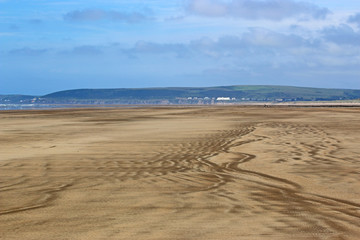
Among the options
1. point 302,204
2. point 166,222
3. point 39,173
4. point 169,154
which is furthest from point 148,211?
point 169,154

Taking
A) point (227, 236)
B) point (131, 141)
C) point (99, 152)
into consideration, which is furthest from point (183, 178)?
point (131, 141)

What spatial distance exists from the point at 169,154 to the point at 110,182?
3673 mm

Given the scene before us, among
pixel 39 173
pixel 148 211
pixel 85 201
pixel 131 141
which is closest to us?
pixel 148 211

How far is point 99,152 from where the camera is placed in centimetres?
1195

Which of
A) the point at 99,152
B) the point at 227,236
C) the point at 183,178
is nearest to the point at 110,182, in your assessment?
the point at 183,178

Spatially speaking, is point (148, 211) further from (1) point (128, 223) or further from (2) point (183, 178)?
(2) point (183, 178)

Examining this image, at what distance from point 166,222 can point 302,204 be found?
180cm

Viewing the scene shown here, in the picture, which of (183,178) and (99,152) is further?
(99,152)

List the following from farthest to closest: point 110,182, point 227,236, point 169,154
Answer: point 169,154 → point 110,182 → point 227,236

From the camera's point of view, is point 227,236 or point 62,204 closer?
point 227,236

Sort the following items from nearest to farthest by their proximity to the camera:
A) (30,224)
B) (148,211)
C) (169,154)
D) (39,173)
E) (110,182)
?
(30,224)
(148,211)
(110,182)
(39,173)
(169,154)

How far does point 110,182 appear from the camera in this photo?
25.8ft

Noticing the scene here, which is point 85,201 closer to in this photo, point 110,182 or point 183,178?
point 110,182

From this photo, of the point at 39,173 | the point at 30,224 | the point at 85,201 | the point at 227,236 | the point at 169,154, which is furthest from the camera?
the point at 169,154
